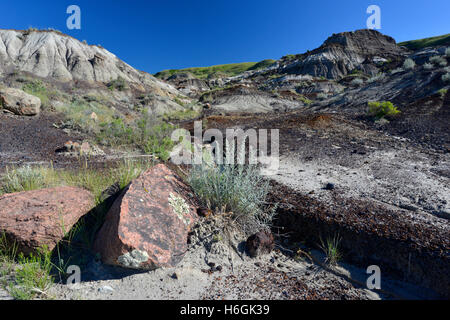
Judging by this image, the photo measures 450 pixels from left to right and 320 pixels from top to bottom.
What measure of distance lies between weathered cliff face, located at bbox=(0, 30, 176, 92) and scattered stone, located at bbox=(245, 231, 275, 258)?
2080 centimetres

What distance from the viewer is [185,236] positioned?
6.46ft

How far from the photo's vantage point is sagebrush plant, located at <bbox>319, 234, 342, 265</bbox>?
6.36ft

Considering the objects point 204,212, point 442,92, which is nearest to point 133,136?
point 204,212

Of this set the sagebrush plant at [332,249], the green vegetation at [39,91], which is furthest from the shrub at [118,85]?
the sagebrush plant at [332,249]

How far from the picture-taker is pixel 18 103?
7691 mm

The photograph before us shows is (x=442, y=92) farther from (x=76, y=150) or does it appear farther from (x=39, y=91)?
(x=39, y=91)

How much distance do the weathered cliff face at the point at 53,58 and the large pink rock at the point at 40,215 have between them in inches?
754

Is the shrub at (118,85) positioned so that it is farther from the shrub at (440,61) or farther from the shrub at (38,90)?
the shrub at (440,61)

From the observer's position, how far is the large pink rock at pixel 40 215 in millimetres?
1824

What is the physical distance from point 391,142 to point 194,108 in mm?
14918
